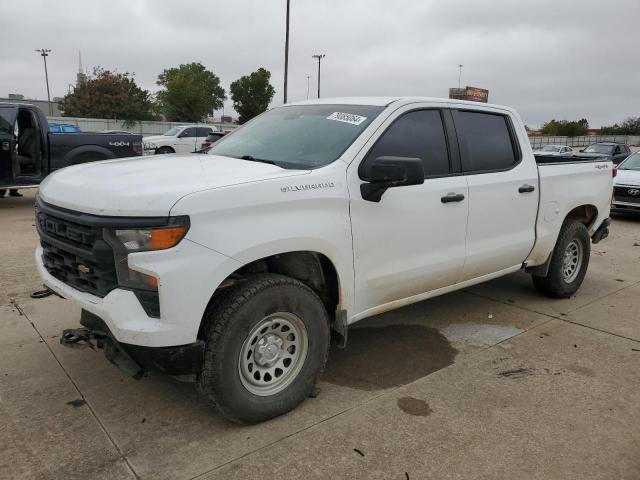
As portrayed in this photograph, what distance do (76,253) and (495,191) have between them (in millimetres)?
3121

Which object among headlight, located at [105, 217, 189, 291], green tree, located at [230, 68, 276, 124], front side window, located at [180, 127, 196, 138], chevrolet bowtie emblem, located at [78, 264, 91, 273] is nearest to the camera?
headlight, located at [105, 217, 189, 291]

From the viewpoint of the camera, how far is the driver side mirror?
3.15 meters

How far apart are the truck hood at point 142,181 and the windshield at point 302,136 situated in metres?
0.26

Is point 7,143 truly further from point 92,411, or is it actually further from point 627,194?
point 627,194

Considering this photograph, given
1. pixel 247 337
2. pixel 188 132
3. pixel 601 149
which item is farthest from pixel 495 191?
pixel 188 132

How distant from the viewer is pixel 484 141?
4.48 metres

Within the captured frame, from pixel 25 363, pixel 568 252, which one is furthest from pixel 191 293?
pixel 568 252

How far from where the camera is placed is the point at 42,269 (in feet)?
11.1

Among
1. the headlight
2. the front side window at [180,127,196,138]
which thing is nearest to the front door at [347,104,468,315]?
the headlight

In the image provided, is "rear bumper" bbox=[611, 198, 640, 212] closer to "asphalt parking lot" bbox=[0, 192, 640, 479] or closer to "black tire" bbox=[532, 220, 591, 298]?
"black tire" bbox=[532, 220, 591, 298]

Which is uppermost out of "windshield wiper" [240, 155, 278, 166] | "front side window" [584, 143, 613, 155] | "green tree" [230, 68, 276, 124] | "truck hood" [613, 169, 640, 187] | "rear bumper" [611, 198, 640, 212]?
"green tree" [230, 68, 276, 124]

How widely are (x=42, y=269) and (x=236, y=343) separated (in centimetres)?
145

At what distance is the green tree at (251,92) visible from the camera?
189ft

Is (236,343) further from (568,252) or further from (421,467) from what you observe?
(568,252)
